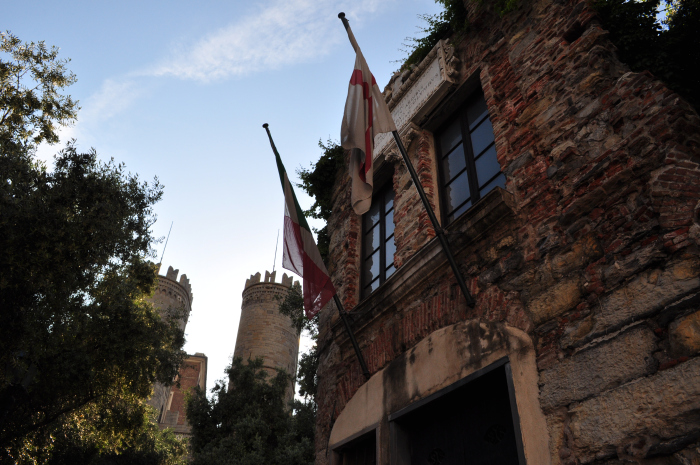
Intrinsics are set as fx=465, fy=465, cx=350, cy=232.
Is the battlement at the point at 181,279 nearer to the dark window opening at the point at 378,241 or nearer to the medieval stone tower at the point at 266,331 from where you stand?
the medieval stone tower at the point at 266,331

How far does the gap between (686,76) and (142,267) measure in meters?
9.98

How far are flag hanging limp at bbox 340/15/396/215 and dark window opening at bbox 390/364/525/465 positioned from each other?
1950 millimetres

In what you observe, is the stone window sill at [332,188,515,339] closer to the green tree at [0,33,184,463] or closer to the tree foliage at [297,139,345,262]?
the tree foliage at [297,139,345,262]

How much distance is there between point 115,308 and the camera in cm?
885

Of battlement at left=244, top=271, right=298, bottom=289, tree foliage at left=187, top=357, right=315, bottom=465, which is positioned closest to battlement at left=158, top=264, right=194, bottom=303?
battlement at left=244, top=271, right=298, bottom=289

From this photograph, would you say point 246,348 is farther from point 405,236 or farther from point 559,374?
point 559,374

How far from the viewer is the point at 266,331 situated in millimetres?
31641

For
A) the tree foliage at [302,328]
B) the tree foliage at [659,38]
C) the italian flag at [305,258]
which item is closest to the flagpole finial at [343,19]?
the italian flag at [305,258]

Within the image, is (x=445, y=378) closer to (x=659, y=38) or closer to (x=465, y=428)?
(x=465, y=428)

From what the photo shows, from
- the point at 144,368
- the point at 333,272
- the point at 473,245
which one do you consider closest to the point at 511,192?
the point at 473,245

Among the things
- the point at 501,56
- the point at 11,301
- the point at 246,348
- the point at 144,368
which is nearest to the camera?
the point at 501,56

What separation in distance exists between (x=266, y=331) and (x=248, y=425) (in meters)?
17.0

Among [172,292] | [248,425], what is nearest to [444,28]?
[248,425]

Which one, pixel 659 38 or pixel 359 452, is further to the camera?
pixel 359 452
